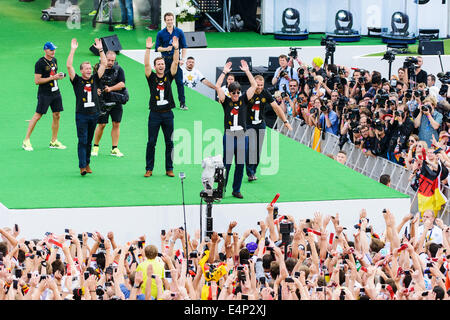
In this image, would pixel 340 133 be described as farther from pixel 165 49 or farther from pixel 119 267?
pixel 119 267

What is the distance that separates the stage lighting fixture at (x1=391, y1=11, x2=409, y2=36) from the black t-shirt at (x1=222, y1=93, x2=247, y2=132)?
558 inches

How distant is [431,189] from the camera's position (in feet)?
45.1

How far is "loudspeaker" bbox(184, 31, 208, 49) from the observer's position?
75.7 feet

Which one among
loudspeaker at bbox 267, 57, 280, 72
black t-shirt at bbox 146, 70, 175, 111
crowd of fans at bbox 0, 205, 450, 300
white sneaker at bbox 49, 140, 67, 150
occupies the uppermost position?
black t-shirt at bbox 146, 70, 175, 111

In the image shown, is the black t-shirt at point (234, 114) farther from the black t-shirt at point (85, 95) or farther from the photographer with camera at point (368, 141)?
the photographer with camera at point (368, 141)

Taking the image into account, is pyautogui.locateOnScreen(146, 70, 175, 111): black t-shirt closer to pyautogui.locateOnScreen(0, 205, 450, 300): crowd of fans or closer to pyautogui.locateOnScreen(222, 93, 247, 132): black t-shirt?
pyautogui.locateOnScreen(222, 93, 247, 132): black t-shirt

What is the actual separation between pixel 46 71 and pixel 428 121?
617 centimetres

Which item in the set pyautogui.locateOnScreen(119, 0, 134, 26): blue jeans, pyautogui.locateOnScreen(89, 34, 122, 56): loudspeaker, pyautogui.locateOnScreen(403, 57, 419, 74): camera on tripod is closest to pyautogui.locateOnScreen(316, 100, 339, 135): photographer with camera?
pyautogui.locateOnScreen(403, 57, 419, 74): camera on tripod

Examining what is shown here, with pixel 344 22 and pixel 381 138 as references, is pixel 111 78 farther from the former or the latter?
pixel 344 22

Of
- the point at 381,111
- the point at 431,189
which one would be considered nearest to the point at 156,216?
the point at 431,189

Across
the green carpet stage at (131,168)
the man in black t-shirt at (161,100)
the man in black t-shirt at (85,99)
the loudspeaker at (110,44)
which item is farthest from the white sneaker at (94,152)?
the loudspeaker at (110,44)

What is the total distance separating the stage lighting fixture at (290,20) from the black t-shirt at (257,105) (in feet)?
44.4

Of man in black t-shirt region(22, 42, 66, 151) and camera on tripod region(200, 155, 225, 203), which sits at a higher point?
man in black t-shirt region(22, 42, 66, 151)
